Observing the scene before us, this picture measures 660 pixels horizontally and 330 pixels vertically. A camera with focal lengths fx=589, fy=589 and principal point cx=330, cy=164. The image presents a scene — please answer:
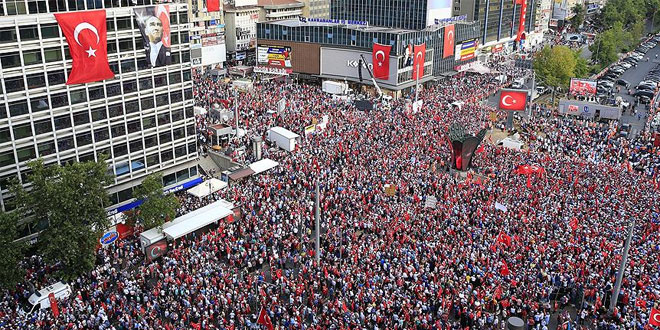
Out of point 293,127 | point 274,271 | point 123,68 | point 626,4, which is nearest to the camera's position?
point 274,271

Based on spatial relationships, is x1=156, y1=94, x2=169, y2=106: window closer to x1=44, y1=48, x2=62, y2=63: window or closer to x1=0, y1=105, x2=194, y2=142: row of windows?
x1=0, y1=105, x2=194, y2=142: row of windows

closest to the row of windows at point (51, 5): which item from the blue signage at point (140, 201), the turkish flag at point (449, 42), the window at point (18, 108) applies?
the window at point (18, 108)

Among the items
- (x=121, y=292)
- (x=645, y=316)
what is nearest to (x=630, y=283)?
(x=645, y=316)

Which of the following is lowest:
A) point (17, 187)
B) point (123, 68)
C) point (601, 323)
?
point (601, 323)

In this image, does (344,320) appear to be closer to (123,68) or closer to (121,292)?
(121,292)

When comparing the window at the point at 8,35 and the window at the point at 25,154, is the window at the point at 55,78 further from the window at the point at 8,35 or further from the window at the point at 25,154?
the window at the point at 25,154
